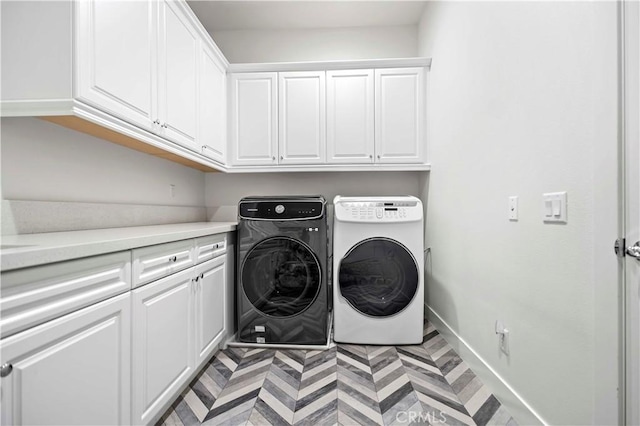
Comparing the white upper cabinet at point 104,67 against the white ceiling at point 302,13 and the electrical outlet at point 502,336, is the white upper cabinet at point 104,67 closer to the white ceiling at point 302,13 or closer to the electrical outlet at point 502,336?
the white ceiling at point 302,13

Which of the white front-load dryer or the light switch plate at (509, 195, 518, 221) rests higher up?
A: the light switch plate at (509, 195, 518, 221)

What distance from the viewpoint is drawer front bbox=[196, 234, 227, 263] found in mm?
1619

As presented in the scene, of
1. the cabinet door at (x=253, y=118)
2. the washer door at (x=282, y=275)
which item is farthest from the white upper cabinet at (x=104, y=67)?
the washer door at (x=282, y=275)

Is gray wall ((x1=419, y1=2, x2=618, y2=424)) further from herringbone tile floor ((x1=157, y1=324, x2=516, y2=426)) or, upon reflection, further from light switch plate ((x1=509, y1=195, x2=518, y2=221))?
herringbone tile floor ((x1=157, y1=324, x2=516, y2=426))

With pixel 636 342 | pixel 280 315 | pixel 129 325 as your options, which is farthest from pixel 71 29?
pixel 636 342

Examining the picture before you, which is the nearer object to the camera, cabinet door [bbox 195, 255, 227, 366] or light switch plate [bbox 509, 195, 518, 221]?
light switch plate [bbox 509, 195, 518, 221]

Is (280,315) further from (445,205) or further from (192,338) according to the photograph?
(445,205)

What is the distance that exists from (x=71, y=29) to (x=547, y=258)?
1.96m

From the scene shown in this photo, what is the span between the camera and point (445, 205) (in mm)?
2105

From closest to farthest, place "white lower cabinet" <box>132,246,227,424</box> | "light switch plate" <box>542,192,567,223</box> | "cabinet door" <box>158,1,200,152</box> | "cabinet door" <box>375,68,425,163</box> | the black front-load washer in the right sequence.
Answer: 1. "light switch plate" <box>542,192,567,223</box>
2. "white lower cabinet" <box>132,246,227,424</box>
3. "cabinet door" <box>158,1,200,152</box>
4. the black front-load washer
5. "cabinet door" <box>375,68,425,163</box>

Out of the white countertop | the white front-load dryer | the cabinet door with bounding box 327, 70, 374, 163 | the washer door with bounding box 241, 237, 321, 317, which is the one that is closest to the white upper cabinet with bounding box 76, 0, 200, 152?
the white countertop

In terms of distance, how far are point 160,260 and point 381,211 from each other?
4.62 feet

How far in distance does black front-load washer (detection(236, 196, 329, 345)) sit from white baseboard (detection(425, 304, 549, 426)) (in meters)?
0.88

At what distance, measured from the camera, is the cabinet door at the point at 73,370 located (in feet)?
2.29
